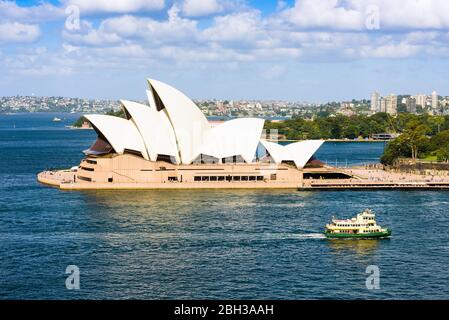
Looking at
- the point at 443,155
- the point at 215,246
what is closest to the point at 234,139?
the point at 443,155

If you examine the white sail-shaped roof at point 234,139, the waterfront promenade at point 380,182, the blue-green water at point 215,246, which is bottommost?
the blue-green water at point 215,246

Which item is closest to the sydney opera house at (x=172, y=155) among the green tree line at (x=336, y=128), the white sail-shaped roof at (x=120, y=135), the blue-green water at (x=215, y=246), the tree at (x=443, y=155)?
the white sail-shaped roof at (x=120, y=135)

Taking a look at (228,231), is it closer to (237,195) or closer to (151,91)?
(237,195)

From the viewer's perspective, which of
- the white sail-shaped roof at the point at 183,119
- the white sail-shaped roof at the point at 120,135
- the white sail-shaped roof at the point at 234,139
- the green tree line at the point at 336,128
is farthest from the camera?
the green tree line at the point at 336,128

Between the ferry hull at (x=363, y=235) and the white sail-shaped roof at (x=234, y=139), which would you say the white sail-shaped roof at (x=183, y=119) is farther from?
the ferry hull at (x=363, y=235)

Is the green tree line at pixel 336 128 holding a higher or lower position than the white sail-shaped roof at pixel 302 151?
higher

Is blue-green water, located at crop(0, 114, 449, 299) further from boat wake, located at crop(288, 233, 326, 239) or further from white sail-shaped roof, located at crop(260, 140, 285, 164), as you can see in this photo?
white sail-shaped roof, located at crop(260, 140, 285, 164)
